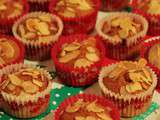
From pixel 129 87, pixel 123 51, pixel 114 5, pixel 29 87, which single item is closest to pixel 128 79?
pixel 129 87

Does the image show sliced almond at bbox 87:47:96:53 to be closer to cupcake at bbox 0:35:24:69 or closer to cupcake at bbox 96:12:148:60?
cupcake at bbox 96:12:148:60

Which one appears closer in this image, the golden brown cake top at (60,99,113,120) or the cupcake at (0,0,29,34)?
the golden brown cake top at (60,99,113,120)

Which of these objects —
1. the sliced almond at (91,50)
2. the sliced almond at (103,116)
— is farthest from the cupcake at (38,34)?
the sliced almond at (103,116)

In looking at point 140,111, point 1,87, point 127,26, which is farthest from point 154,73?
point 1,87

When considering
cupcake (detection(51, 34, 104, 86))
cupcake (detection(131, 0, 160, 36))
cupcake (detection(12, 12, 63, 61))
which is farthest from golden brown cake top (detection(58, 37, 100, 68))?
cupcake (detection(131, 0, 160, 36))

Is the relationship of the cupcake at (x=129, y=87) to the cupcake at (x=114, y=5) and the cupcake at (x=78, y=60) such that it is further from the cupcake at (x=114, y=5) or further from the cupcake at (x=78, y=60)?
the cupcake at (x=114, y=5)

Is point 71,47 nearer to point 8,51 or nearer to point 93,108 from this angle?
point 8,51
